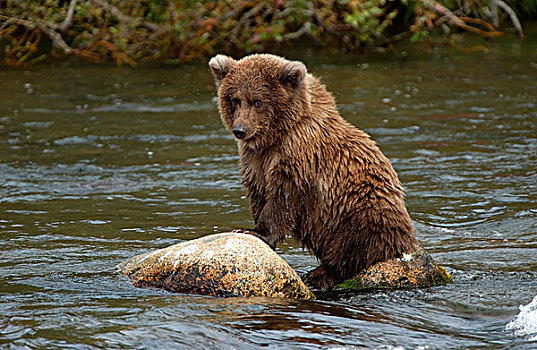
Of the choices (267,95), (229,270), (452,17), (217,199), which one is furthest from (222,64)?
(452,17)

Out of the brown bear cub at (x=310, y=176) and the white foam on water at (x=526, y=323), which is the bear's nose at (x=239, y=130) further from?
the white foam on water at (x=526, y=323)

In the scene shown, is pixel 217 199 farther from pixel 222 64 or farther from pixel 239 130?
pixel 239 130

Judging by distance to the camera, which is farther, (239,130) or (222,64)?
(222,64)

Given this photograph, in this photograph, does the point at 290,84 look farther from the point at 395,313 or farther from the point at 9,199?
the point at 9,199

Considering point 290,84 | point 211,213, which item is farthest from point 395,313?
point 211,213

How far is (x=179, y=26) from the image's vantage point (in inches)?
677

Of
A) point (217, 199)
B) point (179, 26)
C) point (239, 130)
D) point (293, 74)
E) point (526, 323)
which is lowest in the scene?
point (217, 199)

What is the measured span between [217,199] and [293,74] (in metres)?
3.65

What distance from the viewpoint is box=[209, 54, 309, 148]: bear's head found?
6.27 meters

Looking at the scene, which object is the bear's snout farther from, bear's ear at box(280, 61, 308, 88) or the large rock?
the large rock

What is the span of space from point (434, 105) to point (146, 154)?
5167 millimetres

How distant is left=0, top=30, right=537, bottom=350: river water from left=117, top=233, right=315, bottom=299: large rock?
0.46 ft

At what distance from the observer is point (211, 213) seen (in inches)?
357

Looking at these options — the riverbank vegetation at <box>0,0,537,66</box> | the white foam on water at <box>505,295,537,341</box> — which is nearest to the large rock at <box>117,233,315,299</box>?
the white foam on water at <box>505,295,537,341</box>
